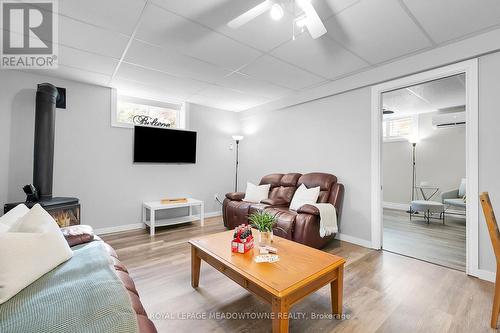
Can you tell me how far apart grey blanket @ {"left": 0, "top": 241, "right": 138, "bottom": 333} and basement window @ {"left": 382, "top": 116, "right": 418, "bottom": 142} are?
6.63 meters

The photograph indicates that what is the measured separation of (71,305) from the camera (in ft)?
3.26

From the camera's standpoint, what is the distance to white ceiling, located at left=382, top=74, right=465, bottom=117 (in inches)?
141

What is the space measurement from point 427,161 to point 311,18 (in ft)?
18.1

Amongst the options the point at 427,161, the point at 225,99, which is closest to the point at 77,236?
the point at 225,99

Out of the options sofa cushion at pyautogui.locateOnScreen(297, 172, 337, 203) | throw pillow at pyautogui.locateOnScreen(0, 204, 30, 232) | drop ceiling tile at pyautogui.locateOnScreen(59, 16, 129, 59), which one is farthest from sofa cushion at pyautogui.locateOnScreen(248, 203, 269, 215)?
drop ceiling tile at pyautogui.locateOnScreen(59, 16, 129, 59)

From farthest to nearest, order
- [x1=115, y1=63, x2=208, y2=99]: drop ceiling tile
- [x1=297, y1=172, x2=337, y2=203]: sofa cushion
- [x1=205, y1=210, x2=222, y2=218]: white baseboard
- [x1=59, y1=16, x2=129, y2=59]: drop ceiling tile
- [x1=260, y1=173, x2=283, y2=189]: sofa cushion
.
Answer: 1. [x1=205, y1=210, x2=222, y2=218]: white baseboard
2. [x1=260, y1=173, x2=283, y2=189]: sofa cushion
3. [x1=297, y1=172, x2=337, y2=203]: sofa cushion
4. [x1=115, y1=63, x2=208, y2=99]: drop ceiling tile
5. [x1=59, y1=16, x2=129, y2=59]: drop ceiling tile

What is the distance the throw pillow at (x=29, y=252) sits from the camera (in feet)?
3.63

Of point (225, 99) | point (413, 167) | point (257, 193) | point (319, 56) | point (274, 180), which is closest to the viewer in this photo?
point (319, 56)

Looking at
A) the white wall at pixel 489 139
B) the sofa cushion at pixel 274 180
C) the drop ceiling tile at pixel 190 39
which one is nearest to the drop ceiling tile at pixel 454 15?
the white wall at pixel 489 139

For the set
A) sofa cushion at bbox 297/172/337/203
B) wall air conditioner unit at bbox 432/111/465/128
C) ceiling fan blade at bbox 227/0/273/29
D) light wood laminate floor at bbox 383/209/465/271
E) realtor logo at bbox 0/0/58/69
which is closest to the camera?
ceiling fan blade at bbox 227/0/273/29

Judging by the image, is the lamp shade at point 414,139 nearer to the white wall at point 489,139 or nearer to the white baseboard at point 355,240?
the white wall at point 489,139

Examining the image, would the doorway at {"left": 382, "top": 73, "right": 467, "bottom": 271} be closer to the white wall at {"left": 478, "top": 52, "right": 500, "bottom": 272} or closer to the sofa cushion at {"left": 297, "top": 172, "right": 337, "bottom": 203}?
the white wall at {"left": 478, "top": 52, "right": 500, "bottom": 272}

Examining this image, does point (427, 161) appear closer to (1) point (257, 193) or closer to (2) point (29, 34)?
(1) point (257, 193)

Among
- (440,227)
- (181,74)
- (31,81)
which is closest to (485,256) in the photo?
(440,227)
